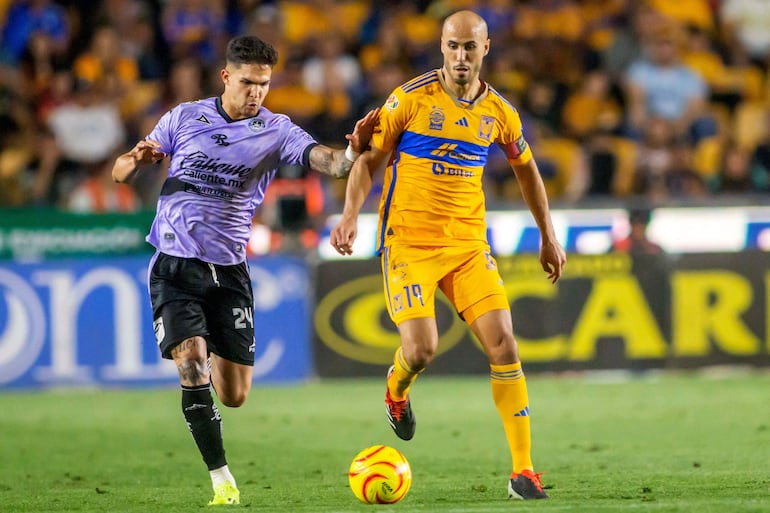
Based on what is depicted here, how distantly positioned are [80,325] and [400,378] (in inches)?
273

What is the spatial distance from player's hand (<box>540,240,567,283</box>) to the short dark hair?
1.92 meters

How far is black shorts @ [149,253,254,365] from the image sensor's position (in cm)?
735

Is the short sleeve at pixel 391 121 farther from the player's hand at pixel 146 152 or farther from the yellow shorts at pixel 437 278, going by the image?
the player's hand at pixel 146 152

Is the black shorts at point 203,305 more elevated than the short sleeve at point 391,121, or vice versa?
the short sleeve at point 391,121

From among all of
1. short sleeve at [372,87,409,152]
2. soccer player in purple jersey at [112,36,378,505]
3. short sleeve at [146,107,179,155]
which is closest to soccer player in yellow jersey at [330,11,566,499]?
short sleeve at [372,87,409,152]

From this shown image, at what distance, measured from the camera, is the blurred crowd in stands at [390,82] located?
15812mm

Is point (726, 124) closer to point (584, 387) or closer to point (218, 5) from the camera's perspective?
point (584, 387)

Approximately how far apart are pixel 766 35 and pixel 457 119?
42.9 feet

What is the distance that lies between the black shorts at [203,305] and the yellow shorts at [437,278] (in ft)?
2.86

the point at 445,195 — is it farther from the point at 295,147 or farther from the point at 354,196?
the point at 295,147

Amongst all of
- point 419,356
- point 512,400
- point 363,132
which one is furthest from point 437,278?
point 363,132

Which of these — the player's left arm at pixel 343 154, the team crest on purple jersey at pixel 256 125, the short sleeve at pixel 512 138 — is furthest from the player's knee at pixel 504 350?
the team crest on purple jersey at pixel 256 125

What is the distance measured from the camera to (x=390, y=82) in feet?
54.9

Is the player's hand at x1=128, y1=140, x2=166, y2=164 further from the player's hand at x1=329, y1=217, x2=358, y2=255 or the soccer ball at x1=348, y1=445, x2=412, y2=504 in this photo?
the soccer ball at x1=348, y1=445, x2=412, y2=504
